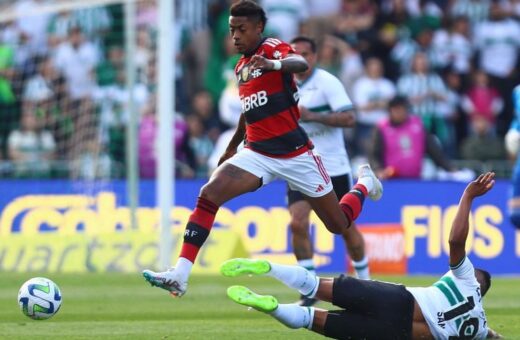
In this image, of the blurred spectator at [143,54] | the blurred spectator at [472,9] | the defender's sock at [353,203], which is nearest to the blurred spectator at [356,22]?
the blurred spectator at [472,9]

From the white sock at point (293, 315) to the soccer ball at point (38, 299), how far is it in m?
2.43

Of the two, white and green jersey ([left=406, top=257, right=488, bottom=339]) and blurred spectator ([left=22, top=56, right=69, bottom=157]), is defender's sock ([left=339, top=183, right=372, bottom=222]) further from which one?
blurred spectator ([left=22, top=56, right=69, bottom=157])

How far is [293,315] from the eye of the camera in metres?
Result: 8.22

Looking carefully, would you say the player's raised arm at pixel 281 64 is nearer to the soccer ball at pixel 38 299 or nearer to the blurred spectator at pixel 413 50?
the soccer ball at pixel 38 299

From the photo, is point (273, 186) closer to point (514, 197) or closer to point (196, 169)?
point (196, 169)

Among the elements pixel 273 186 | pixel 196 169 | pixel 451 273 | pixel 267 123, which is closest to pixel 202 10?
pixel 196 169

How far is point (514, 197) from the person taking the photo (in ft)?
43.4

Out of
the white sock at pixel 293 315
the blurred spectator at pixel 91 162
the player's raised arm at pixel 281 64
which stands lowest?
the blurred spectator at pixel 91 162

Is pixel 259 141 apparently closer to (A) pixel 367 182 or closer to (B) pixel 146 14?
(A) pixel 367 182

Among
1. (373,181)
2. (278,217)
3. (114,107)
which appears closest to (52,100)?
(114,107)

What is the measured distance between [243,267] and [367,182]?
3.43 metres

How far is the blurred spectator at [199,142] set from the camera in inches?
843

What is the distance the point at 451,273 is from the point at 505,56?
15.2 meters

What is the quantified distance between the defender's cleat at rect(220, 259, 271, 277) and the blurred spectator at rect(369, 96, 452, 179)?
11040 millimetres
